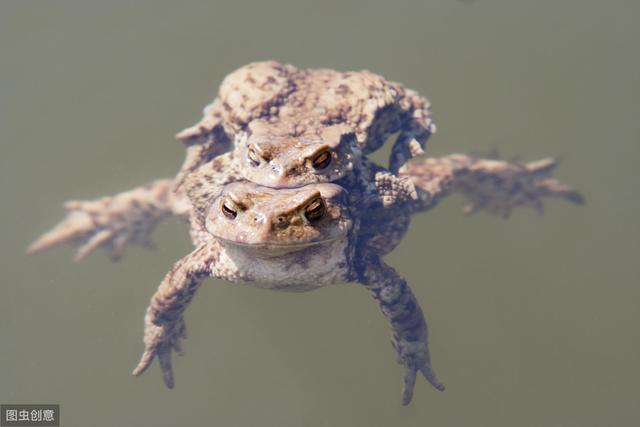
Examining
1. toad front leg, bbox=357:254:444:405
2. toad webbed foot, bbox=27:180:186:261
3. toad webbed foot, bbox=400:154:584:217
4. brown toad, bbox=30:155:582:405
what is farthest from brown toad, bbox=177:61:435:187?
toad webbed foot, bbox=27:180:186:261

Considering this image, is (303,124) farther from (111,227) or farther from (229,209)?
(111,227)

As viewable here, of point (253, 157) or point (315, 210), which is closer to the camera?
point (315, 210)

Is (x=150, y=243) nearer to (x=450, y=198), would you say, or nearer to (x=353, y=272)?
(x=353, y=272)

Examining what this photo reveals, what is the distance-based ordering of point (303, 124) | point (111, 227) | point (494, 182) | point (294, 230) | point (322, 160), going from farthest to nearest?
point (111, 227) → point (494, 182) → point (303, 124) → point (322, 160) → point (294, 230)

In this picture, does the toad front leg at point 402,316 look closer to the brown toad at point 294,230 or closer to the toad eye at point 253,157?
the brown toad at point 294,230

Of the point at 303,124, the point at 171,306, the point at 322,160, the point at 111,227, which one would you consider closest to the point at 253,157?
the point at 322,160
